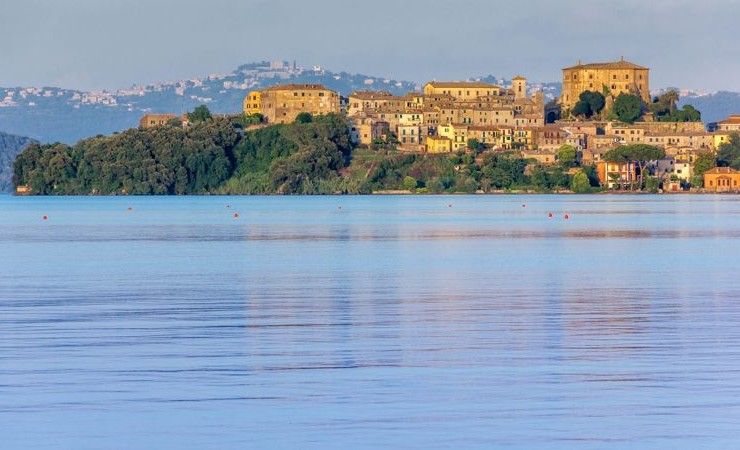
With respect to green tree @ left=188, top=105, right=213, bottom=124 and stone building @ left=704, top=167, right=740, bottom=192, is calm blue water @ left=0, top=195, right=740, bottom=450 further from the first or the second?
green tree @ left=188, top=105, right=213, bottom=124

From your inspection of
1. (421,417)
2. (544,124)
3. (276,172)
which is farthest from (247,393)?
(544,124)

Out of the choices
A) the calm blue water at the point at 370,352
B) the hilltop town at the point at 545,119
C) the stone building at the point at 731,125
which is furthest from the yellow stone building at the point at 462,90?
the calm blue water at the point at 370,352

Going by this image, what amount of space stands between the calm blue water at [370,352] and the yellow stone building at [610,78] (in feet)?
420

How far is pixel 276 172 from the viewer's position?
147m

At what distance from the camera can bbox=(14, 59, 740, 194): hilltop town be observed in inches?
5728

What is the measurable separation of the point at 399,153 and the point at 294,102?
16.9 m

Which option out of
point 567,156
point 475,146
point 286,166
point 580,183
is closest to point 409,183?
point 475,146

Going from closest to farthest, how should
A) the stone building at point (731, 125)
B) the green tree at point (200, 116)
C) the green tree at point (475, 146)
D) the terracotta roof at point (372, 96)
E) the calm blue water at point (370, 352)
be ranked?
the calm blue water at point (370, 352)
the green tree at point (475, 146)
the green tree at point (200, 116)
the terracotta roof at point (372, 96)
the stone building at point (731, 125)

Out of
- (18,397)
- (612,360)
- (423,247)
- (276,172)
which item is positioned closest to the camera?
(18,397)

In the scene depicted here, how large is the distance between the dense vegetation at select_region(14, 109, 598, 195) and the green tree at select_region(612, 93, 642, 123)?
42.0 feet

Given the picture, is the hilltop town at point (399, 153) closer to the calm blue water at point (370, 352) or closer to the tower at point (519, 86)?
the tower at point (519, 86)

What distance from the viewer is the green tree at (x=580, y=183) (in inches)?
5709

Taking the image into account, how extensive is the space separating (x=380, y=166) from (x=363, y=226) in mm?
84180

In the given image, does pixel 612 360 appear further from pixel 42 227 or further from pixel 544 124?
pixel 544 124
